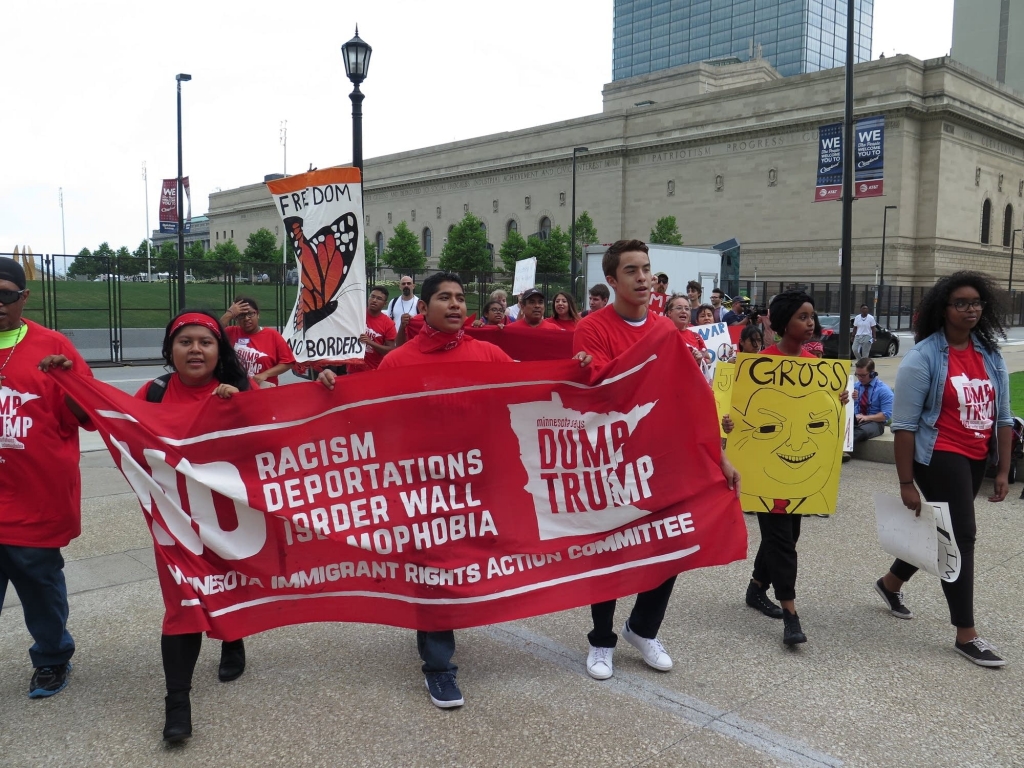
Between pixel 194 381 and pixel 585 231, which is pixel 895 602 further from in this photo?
pixel 585 231

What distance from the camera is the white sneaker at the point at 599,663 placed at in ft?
13.1

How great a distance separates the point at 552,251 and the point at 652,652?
6416 centimetres

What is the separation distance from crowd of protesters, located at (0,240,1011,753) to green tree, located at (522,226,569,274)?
6228 cm

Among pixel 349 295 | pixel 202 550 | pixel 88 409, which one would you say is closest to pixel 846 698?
pixel 202 550

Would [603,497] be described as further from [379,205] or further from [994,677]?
[379,205]

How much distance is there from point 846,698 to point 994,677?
2.66 feet

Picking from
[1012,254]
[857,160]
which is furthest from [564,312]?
[1012,254]

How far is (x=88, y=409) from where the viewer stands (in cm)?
363

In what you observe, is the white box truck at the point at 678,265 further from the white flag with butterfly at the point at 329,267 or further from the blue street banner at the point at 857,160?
the white flag with butterfly at the point at 329,267

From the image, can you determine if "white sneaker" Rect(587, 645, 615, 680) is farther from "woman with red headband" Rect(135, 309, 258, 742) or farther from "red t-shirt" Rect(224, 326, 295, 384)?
"red t-shirt" Rect(224, 326, 295, 384)

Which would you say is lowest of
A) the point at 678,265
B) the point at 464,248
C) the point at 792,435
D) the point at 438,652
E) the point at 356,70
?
the point at 438,652

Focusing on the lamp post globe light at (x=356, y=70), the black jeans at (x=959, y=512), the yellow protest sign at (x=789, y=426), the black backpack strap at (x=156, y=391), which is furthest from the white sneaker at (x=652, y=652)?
the lamp post globe light at (x=356, y=70)

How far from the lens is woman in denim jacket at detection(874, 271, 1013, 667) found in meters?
4.25

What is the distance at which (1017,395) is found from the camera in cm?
1316
